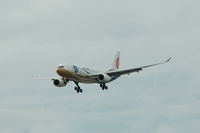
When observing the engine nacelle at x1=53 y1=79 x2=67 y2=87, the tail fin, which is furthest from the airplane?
the tail fin

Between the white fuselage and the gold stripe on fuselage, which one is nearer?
the gold stripe on fuselage

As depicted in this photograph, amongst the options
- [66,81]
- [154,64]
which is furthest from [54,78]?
[154,64]

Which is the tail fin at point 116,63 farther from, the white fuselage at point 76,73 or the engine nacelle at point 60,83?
the engine nacelle at point 60,83

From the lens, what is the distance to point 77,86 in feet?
465

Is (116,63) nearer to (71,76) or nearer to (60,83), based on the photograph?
(60,83)

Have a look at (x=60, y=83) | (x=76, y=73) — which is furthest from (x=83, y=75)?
(x=60, y=83)

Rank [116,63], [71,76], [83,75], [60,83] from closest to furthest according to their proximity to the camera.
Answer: [71,76] → [83,75] → [60,83] → [116,63]

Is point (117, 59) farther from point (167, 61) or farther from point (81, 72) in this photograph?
point (167, 61)

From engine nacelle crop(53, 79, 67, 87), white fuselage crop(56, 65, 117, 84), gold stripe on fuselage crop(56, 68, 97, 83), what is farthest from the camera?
engine nacelle crop(53, 79, 67, 87)

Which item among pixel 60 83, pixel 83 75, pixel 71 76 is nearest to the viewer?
pixel 71 76

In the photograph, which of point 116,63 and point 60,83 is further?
point 116,63

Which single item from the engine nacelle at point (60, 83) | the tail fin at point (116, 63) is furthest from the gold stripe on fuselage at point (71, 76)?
the tail fin at point (116, 63)

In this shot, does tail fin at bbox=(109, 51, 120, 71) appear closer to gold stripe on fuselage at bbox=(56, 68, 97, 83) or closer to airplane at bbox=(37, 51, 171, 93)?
airplane at bbox=(37, 51, 171, 93)

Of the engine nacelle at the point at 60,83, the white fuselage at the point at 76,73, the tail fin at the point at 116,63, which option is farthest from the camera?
the tail fin at the point at 116,63
